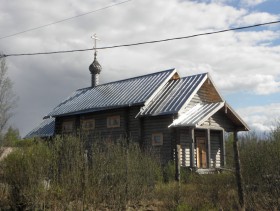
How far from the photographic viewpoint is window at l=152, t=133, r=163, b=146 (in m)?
21.3

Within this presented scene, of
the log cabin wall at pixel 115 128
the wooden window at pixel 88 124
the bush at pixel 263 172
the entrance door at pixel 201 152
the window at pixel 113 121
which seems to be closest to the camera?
the bush at pixel 263 172

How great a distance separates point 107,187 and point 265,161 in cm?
399

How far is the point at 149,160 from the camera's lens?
12.0m

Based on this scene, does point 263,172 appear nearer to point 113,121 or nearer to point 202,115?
point 202,115

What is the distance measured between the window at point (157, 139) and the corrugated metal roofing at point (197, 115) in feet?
4.26

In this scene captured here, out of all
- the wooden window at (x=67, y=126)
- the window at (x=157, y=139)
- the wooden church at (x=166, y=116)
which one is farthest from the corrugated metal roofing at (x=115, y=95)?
the window at (x=157, y=139)

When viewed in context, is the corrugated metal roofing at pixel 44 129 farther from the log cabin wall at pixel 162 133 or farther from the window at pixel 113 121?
the log cabin wall at pixel 162 133

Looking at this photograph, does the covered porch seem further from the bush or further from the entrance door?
the bush

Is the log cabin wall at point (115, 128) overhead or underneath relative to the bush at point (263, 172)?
overhead

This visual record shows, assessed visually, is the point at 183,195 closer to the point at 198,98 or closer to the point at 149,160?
the point at 149,160

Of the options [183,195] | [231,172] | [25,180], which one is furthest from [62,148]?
[231,172]

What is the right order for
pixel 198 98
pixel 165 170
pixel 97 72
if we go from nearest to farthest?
pixel 165 170 < pixel 198 98 < pixel 97 72

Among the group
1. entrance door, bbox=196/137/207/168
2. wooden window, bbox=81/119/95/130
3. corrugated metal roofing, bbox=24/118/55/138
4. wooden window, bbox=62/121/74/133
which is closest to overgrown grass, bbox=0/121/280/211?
entrance door, bbox=196/137/207/168

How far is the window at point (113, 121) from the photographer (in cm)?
2336
